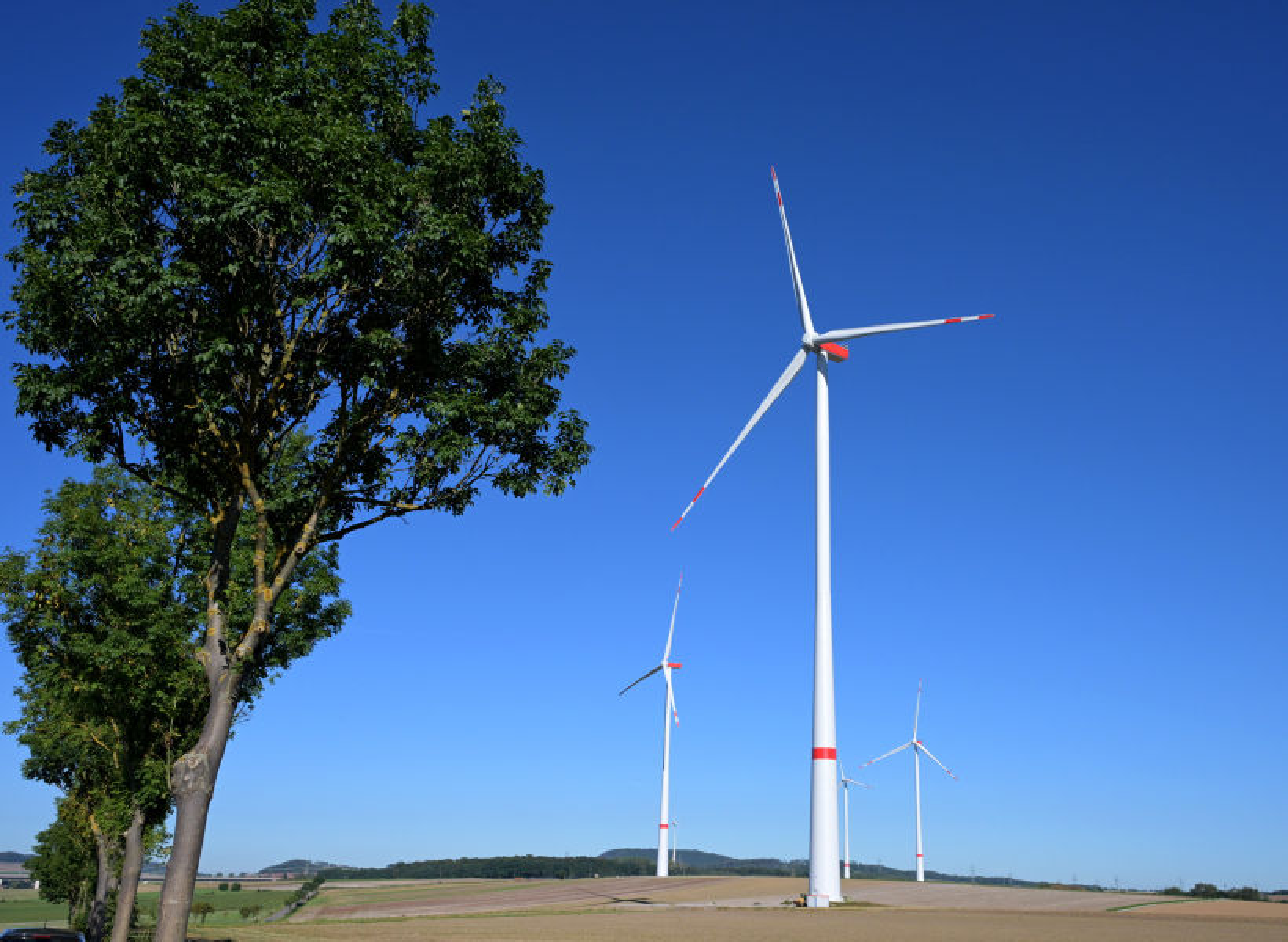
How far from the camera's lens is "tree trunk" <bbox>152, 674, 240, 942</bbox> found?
69.9 feet

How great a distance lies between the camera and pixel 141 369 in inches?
926

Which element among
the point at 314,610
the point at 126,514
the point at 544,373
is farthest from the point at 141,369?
the point at 126,514

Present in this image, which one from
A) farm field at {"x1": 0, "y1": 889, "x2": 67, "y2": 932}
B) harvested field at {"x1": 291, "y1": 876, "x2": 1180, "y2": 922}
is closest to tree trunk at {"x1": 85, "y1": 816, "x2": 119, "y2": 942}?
harvested field at {"x1": 291, "y1": 876, "x2": 1180, "y2": 922}

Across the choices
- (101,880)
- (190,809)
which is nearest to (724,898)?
(101,880)

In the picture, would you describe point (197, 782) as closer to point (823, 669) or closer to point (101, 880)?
point (823, 669)

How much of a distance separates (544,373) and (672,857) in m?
98.4

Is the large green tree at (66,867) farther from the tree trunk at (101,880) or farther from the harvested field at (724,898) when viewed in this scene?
the harvested field at (724,898)

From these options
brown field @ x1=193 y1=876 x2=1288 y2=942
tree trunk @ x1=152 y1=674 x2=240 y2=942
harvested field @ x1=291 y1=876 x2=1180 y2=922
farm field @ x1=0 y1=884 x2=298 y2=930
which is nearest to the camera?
tree trunk @ x1=152 y1=674 x2=240 y2=942

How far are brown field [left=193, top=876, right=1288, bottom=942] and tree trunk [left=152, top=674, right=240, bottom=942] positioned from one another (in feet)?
41.2

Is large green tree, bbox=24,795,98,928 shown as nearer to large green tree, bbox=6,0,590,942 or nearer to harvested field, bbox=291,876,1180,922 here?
harvested field, bbox=291,876,1180,922

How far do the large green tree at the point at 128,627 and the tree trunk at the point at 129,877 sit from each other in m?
0.06

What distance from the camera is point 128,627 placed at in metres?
38.8

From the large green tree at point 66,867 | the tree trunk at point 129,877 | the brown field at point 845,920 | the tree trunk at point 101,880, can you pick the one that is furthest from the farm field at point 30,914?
the tree trunk at point 129,877

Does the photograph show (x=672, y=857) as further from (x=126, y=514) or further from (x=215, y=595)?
(x=215, y=595)
